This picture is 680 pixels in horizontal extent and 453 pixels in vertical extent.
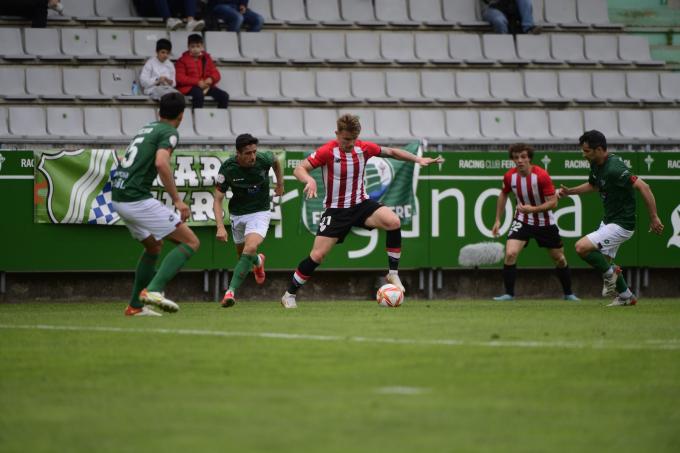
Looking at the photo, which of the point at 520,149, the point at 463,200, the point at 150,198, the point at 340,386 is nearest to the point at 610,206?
the point at 520,149

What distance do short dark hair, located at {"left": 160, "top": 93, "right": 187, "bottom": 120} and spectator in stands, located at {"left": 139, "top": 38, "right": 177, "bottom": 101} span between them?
6.83m

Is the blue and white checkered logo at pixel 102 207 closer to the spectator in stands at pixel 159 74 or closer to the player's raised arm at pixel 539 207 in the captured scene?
the spectator in stands at pixel 159 74

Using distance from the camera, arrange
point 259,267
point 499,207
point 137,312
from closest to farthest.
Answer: point 137,312
point 259,267
point 499,207

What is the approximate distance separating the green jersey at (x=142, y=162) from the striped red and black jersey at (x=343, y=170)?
2.29 metres

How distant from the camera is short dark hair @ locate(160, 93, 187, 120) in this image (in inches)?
451

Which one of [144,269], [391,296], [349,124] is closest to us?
[144,269]

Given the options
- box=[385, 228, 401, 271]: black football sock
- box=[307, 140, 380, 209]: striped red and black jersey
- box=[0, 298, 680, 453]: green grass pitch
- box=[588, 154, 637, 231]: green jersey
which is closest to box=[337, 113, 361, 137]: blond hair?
box=[307, 140, 380, 209]: striped red and black jersey

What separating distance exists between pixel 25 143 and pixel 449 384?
1129cm

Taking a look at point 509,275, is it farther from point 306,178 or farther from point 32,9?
point 32,9

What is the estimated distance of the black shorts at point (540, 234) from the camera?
1593 centimetres

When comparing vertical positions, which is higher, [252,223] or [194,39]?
[194,39]

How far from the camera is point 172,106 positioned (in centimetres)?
1145

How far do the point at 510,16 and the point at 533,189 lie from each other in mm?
7011

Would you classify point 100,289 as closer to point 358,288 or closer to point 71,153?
point 71,153
